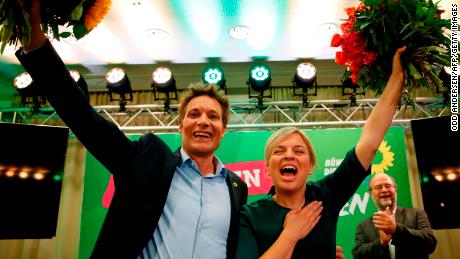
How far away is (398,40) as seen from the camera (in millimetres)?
1501

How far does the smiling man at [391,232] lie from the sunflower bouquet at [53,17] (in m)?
2.14

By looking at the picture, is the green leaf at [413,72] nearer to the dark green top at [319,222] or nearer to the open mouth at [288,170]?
the dark green top at [319,222]

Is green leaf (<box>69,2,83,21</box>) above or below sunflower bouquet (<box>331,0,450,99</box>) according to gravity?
below

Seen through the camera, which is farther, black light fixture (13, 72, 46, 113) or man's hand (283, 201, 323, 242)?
black light fixture (13, 72, 46, 113)

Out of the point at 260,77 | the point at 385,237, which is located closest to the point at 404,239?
the point at 385,237

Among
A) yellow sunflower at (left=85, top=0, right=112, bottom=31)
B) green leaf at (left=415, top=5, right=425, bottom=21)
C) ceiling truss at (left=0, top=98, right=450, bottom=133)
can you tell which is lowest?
yellow sunflower at (left=85, top=0, right=112, bottom=31)

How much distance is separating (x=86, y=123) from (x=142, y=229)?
42cm

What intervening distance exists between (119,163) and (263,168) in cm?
326

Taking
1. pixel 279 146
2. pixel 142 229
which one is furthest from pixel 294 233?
pixel 142 229

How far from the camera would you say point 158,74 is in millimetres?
4836

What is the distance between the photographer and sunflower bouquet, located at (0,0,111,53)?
3.31 ft

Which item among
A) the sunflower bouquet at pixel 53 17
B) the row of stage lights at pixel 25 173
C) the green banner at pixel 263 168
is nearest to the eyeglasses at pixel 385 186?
the green banner at pixel 263 168

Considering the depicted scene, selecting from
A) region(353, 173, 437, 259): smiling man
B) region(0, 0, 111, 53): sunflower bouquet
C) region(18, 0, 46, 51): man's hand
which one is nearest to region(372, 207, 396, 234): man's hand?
region(353, 173, 437, 259): smiling man

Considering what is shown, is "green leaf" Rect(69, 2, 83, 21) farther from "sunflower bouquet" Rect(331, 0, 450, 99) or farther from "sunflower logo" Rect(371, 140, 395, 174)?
"sunflower logo" Rect(371, 140, 395, 174)
